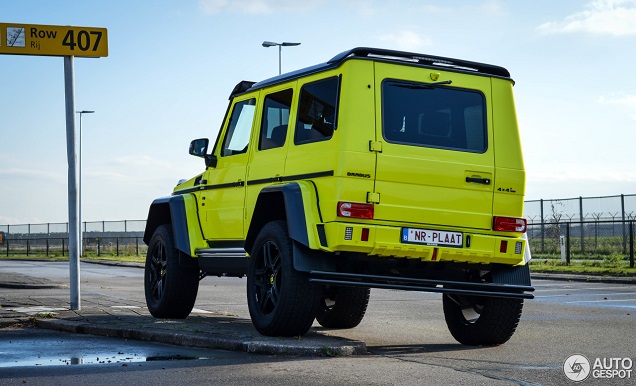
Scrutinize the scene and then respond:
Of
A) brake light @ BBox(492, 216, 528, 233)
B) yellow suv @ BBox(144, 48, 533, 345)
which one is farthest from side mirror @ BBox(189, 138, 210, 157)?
brake light @ BBox(492, 216, 528, 233)

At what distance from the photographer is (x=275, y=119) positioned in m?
10.5

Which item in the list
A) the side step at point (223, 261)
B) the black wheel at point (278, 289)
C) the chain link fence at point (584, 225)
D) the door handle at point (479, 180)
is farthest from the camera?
the chain link fence at point (584, 225)

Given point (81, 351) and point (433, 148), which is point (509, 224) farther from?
point (81, 351)

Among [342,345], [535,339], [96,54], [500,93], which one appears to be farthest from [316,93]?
[96,54]

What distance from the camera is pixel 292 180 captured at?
31.6 ft

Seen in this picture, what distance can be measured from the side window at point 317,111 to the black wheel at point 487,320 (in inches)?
95.8

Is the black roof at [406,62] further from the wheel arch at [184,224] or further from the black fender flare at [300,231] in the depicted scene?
the wheel arch at [184,224]

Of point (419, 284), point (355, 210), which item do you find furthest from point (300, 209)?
point (419, 284)

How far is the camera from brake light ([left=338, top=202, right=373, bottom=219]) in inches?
350

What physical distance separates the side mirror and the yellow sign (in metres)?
2.46

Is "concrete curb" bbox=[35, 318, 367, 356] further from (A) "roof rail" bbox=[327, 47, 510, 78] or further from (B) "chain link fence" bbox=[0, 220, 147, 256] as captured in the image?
(B) "chain link fence" bbox=[0, 220, 147, 256]

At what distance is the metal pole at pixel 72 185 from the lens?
12.9m

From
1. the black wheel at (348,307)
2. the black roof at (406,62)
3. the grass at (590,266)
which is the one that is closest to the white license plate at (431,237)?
Result: the black roof at (406,62)

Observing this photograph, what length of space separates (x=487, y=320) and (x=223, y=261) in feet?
9.93
